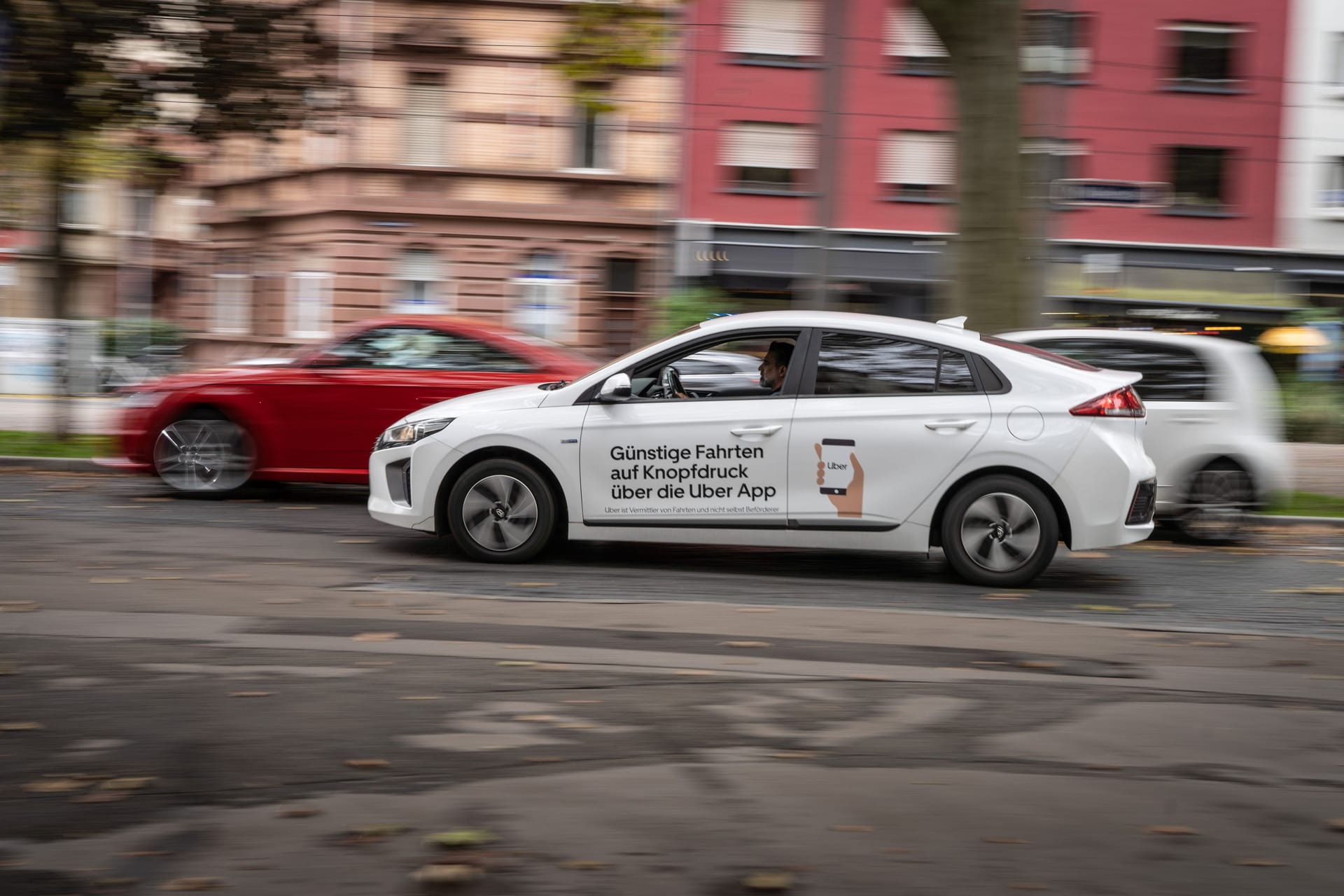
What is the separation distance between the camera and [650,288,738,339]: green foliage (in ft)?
85.3

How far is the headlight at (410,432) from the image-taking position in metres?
8.60

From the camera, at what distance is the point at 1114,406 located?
821 cm

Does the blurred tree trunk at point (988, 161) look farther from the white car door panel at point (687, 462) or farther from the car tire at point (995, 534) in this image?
the white car door panel at point (687, 462)

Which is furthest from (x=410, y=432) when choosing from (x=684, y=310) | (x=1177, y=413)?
(x=684, y=310)

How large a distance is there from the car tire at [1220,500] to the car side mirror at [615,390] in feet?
15.1

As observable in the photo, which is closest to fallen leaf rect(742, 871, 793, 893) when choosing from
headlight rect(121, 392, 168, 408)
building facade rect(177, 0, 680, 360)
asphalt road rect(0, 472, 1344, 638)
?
asphalt road rect(0, 472, 1344, 638)

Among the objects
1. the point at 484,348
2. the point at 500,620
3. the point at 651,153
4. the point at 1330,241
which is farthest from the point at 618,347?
the point at 500,620

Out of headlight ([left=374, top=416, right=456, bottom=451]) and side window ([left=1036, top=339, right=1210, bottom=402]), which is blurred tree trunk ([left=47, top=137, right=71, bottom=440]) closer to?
headlight ([left=374, top=416, right=456, bottom=451])

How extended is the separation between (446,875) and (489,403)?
5.21m

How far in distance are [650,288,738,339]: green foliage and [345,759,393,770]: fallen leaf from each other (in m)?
21.0

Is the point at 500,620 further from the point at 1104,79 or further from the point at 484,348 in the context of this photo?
the point at 1104,79

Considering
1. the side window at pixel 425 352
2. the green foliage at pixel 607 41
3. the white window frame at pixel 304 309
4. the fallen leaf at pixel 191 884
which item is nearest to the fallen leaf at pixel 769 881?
the fallen leaf at pixel 191 884

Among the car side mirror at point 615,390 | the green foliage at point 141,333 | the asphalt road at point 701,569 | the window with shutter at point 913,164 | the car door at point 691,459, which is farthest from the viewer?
the green foliage at point 141,333

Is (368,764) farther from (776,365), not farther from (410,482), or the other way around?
(776,365)
